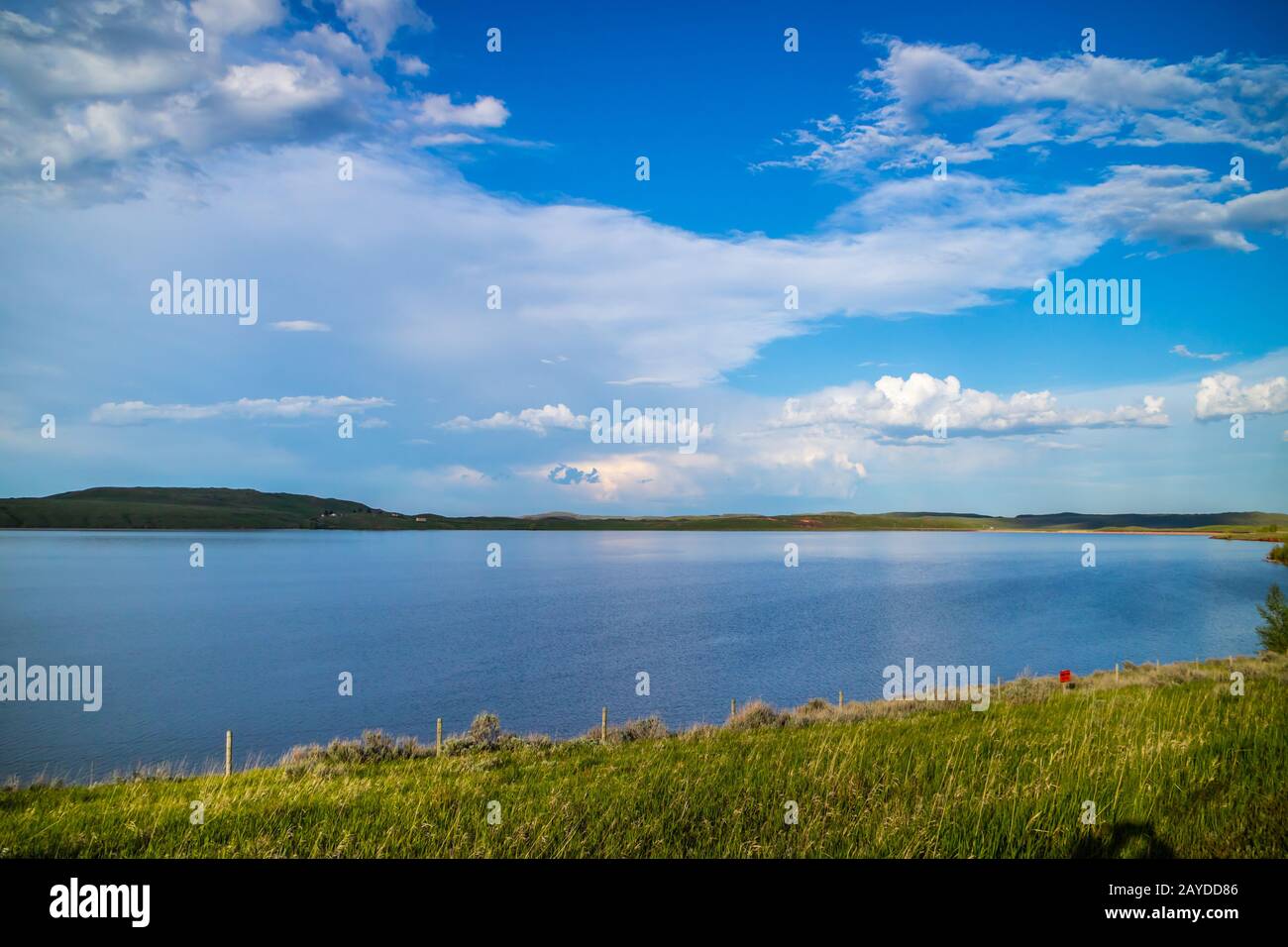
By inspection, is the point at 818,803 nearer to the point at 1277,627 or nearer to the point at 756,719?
the point at 756,719

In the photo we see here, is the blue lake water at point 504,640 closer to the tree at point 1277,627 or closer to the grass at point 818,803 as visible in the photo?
the tree at point 1277,627

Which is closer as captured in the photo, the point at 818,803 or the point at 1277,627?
the point at 818,803

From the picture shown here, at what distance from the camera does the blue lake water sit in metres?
32.6

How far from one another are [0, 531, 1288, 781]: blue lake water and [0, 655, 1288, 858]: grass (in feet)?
58.5

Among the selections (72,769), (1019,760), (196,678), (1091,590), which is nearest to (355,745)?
(72,769)

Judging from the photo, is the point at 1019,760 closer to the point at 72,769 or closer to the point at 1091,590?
the point at 72,769

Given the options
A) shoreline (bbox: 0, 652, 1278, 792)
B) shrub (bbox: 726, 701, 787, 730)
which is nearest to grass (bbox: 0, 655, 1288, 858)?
shoreline (bbox: 0, 652, 1278, 792)

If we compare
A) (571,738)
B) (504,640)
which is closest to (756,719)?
(571,738)

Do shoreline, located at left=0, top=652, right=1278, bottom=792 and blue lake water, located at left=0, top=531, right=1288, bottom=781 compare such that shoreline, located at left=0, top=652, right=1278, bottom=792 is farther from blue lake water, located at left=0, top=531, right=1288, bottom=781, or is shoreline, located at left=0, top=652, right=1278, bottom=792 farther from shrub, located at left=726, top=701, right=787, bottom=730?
blue lake water, located at left=0, top=531, right=1288, bottom=781

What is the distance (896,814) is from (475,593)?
7636cm

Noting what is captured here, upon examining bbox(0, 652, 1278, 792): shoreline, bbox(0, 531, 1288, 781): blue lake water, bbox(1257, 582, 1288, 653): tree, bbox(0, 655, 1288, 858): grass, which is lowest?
bbox(0, 531, 1288, 781): blue lake water

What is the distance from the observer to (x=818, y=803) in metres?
8.68

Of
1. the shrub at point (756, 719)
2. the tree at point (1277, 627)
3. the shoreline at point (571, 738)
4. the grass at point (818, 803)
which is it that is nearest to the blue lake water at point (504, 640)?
the shoreline at point (571, 738)

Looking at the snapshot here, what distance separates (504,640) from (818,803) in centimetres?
4501
